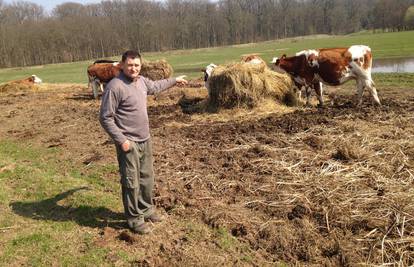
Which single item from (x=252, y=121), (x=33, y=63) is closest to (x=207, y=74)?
(x=252, y=121)

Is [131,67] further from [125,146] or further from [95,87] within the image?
[95,87]

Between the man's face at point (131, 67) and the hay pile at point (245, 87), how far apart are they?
7370mm

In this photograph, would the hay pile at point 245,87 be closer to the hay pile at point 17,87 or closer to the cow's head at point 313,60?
the cow's head at point 313,60

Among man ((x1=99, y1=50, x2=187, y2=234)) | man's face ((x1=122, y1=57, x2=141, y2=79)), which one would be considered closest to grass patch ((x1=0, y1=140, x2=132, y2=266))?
man ((x1=99, y1=50, x2=187, y2=234))

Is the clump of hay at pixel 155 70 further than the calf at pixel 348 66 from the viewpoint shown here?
Yes

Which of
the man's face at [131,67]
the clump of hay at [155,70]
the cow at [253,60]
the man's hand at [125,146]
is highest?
the man's face at [131,67]

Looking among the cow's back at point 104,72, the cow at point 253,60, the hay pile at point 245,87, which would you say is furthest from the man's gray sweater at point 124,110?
the cow's back at point 104,72

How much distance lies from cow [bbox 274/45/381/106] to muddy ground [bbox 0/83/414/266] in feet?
2.04

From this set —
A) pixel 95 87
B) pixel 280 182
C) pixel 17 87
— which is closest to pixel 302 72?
pixel 280 182

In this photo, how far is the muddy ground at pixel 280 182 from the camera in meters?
4.60

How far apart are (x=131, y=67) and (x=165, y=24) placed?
4347 inches

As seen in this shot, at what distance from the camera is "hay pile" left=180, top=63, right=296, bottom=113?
39.9ft

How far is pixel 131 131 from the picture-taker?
5.04 meters

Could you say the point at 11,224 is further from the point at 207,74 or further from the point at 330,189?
the point at 207,74
